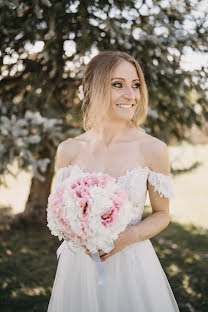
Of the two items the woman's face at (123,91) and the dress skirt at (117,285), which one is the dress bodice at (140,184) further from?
the woman's face at (123,91)

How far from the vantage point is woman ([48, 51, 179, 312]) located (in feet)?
7.43

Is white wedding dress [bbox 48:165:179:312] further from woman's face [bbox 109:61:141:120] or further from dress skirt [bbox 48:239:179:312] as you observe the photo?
woman's face [bbox 109:61:141:120]

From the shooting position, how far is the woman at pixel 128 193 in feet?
7.43

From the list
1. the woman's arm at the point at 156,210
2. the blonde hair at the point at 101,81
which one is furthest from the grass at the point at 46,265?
the blonde hair at the point at 101,81

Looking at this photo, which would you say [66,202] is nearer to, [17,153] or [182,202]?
[17,153]

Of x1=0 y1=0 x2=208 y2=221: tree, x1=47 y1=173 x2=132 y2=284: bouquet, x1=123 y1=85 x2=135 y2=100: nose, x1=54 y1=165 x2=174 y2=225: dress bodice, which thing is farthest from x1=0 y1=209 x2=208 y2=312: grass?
x1=123 y1=85 x2=135 y2=100: nose

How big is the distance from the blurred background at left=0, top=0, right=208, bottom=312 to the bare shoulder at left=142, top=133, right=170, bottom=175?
8.34ft

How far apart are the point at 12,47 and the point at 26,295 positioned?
13.5 feet

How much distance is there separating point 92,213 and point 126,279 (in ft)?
2.43

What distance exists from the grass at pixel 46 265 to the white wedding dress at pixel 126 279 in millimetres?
2267

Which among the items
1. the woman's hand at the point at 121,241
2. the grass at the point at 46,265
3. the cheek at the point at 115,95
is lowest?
the grass at the point at 46,265

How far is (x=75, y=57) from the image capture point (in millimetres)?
5238

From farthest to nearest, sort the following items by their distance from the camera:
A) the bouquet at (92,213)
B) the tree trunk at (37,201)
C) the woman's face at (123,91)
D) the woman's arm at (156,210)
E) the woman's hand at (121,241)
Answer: the tree trunk at (37,201) → the woman's face at (123,91) → the woman's arm at (156,210) → the woman's hand at (121,241) → the bouquet at (92,213)

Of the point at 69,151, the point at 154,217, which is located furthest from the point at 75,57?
the point at 154,217
